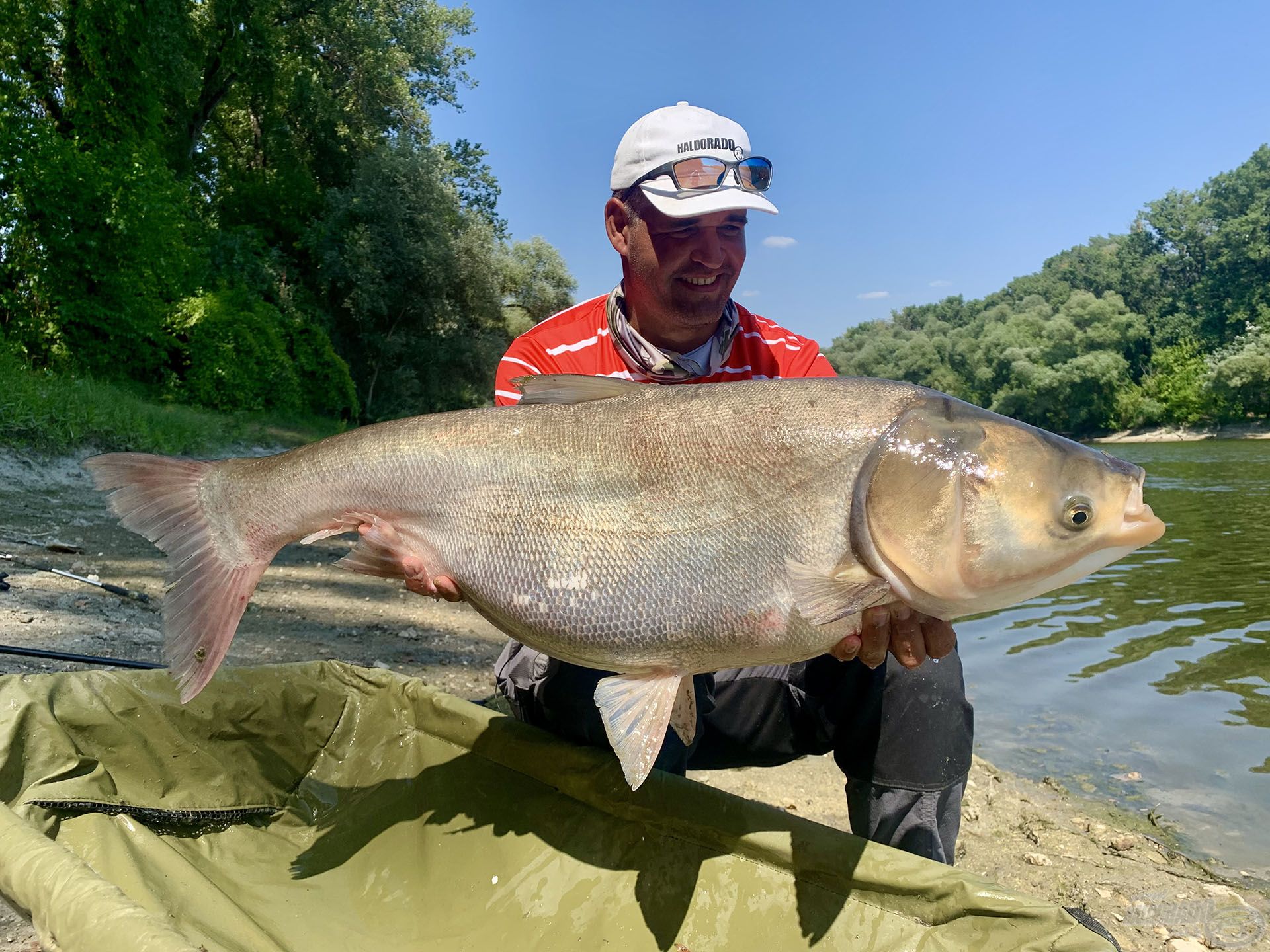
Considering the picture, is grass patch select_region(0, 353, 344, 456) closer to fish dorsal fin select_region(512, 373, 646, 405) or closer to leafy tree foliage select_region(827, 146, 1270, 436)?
fish dorsal fin select_region(512, 373, 646, 405)

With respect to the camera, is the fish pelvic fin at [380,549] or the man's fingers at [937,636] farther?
the fish pelvic fin at [380,549]

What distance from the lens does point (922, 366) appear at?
67562 mm

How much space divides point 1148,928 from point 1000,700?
3168 millimetres

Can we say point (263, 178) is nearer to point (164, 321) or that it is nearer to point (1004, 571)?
point (164, 321)

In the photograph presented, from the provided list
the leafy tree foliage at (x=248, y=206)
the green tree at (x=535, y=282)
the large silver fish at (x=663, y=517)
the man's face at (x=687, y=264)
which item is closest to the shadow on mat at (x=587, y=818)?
the large silver fish at (x=663, y=517)

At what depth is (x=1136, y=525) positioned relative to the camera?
1.84 meters

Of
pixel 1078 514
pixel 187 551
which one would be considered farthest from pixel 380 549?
pixel 1078 514

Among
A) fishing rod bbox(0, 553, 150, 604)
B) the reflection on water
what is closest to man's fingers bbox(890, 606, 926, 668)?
the reflection on water

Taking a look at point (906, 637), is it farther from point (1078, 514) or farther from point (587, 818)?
point (587, 818)

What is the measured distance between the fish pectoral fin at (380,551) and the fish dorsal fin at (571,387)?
0.53m

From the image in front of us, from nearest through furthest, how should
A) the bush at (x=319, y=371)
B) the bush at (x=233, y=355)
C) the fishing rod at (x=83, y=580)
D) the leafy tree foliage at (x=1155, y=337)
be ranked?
the fishing rod at (x=83, y=580), the bush at (x=233, y=355), the bush at (x=319, y=371), the leafy tree foliage at (x=1155, y=337)

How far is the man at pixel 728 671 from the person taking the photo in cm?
232

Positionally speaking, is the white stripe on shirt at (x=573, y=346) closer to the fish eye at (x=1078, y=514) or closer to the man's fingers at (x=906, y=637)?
the man's fingers at (x=906, y=637)

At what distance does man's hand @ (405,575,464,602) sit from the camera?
2318 millimetres
